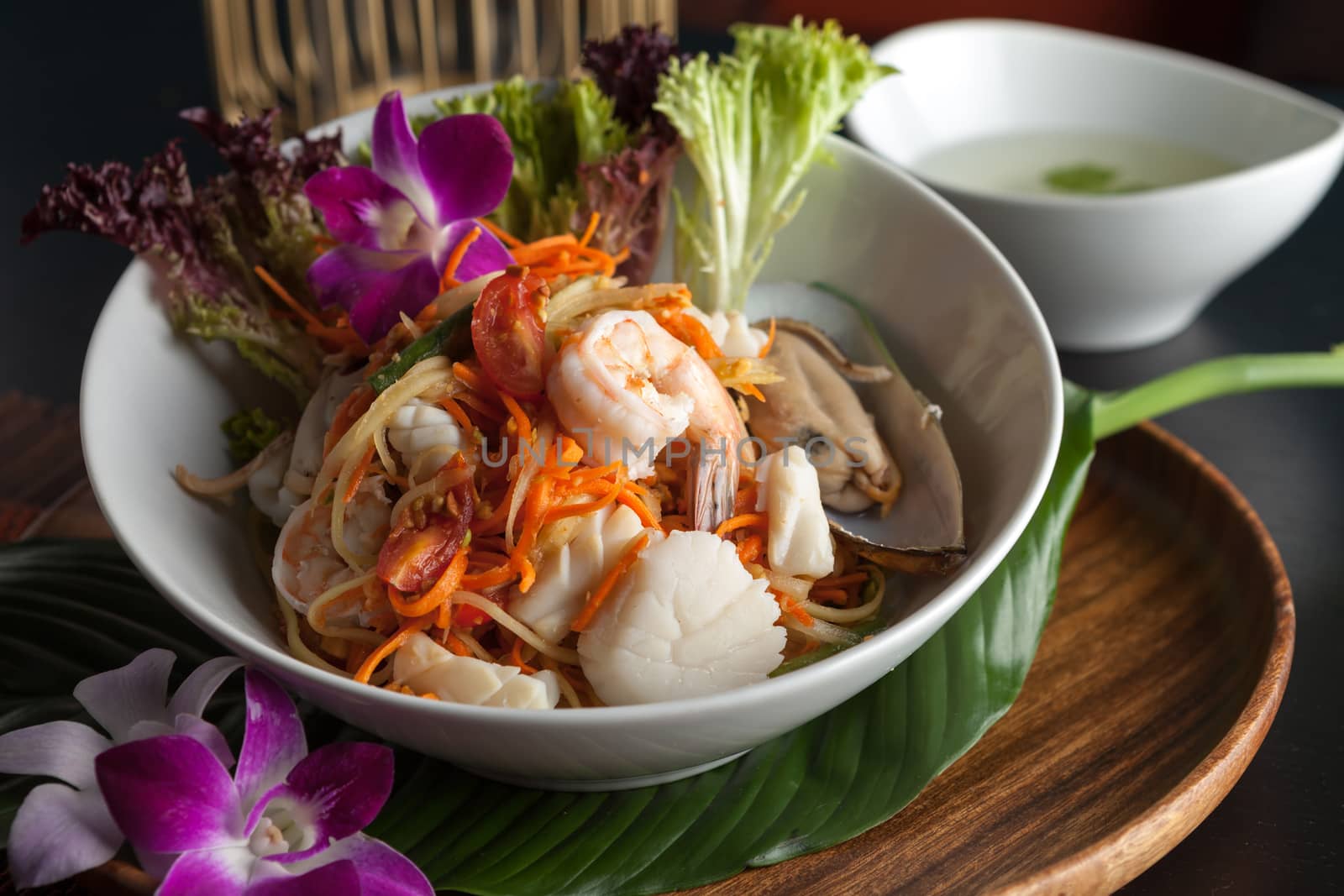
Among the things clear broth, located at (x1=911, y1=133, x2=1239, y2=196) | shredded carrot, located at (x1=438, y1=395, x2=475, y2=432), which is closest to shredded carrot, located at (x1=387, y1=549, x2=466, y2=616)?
shredded carrot, located at (x1=438, y1=395, x2=475, y2=432)

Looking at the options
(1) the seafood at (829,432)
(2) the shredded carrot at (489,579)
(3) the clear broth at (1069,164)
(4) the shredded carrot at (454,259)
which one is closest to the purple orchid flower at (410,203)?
(4) the shredded carrot at (454,259)

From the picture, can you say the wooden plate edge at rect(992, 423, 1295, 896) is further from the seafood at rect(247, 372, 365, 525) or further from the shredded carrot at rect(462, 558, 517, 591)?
the seafood at rect(247, 372, 365, 525)

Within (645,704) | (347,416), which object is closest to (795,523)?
(645,704)

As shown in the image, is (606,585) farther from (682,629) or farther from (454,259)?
(454,259)

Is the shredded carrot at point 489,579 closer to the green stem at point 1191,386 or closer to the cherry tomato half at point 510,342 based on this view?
the cherry tomato half at point 510,342

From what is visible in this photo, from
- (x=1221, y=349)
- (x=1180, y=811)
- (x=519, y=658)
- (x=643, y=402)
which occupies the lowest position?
(x=1221, y=349)

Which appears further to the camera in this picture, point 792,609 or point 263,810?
point 792,609
